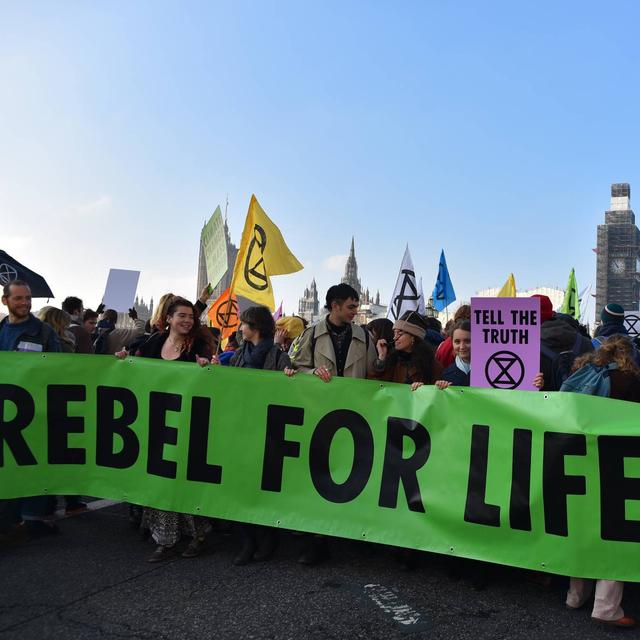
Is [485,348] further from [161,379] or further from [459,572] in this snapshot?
[161,379]

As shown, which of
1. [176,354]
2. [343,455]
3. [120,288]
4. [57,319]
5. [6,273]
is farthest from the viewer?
[120,288]

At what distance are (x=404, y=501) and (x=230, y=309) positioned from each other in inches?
237

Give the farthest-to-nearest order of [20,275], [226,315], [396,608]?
[226,315] → [20,275] → [396,608]

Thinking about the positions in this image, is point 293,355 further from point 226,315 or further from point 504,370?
point 226,315

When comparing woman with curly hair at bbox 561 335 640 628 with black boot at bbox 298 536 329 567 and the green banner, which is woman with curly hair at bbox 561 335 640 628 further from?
black boot at bbox 298 536 329 567

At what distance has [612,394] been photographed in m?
4.03

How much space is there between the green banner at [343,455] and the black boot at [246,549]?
23 cm

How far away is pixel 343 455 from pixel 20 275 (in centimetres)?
645

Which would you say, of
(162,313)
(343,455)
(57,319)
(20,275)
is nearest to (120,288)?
(20,275)

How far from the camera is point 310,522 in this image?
14.1 feet

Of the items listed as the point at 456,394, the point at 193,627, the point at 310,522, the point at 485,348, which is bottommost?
the point at 193,627

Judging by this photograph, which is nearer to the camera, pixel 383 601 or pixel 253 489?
pixel 383 601

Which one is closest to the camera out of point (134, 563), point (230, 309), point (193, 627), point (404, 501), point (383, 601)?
point (193, 627)

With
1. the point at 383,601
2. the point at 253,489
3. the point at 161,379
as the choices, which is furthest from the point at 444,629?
the point at 161,379
